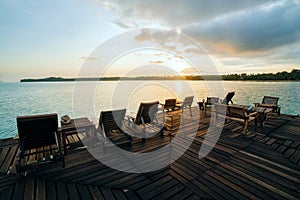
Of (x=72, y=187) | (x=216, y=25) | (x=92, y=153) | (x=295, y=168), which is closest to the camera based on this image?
(x=72, y=187)

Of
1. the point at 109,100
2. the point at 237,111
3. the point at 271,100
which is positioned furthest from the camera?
the point at 109,100

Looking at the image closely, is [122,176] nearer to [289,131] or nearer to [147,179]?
[147,179]

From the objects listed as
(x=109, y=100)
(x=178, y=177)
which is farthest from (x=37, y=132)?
(x=109, y=100)

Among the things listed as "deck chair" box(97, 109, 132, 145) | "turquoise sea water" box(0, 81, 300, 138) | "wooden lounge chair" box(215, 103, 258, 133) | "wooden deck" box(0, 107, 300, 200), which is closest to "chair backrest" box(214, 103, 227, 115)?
"wooden lounge chair" box(215, 103, 258, 133)

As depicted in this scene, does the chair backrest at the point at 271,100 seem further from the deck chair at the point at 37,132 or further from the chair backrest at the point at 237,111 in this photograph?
the deck chair at the point at 37,132

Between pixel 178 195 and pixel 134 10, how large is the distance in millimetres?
7458

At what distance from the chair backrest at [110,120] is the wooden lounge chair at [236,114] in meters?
3.37

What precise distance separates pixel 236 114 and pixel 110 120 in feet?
13.3

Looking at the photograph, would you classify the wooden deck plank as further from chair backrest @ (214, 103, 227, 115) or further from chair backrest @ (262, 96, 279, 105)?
chair backrest @ (262, 96, 279, 105)

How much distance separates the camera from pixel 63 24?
7.25m

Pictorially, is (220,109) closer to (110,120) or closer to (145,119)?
(145,119)

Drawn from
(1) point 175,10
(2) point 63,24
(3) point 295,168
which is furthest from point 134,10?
(3) point 295,168

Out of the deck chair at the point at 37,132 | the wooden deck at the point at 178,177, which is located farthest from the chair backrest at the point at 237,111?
the deck chair at the point at 37,132

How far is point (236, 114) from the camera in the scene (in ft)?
15.7
